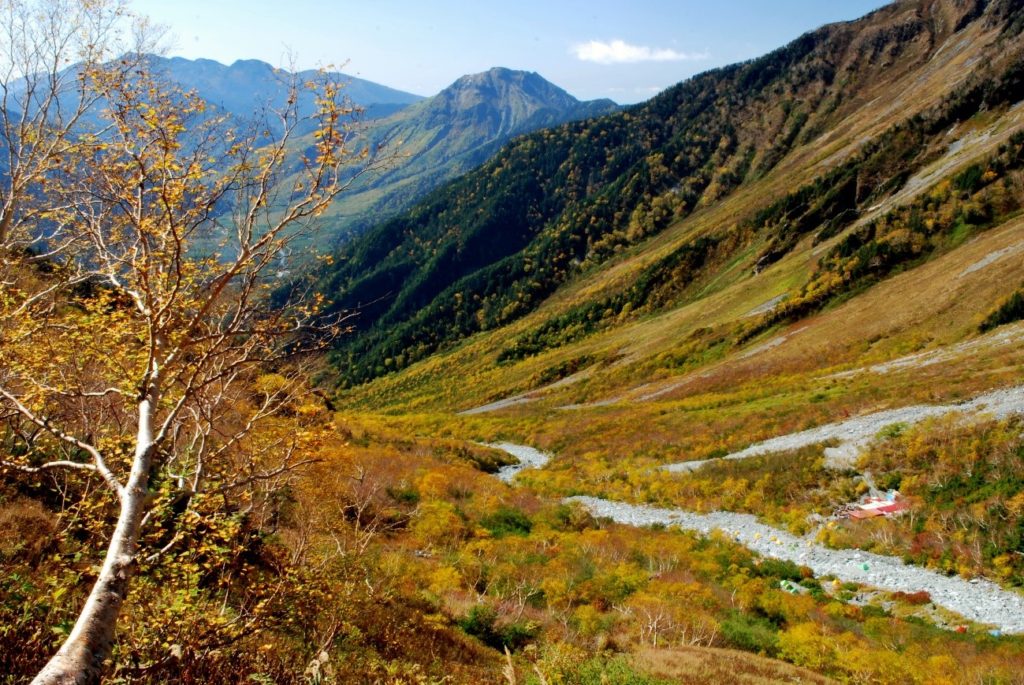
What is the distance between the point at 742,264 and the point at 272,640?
102 meters

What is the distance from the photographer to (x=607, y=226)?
7456 inches

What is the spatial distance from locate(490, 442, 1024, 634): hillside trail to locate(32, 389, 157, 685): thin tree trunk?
70.3 ft

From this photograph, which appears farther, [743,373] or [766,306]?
[766,306]

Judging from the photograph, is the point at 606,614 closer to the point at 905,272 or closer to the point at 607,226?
the point at 905,272

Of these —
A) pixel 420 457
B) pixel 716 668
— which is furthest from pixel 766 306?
pixel 716 668

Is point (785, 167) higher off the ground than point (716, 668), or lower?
higher

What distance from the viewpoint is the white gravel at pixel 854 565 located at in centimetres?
1648

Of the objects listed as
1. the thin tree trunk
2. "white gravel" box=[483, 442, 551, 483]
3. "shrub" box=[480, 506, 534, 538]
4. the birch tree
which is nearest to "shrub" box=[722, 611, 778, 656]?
"shrub" box=[480, 506, 534, 538]

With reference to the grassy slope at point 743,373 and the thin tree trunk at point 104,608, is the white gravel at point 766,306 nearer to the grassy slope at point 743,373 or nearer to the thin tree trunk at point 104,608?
the grassy slope at point 743,373

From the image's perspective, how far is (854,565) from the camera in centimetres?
2080

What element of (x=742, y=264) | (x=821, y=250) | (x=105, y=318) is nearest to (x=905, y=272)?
(x=821, y=250)

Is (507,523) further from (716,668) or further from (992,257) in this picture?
(992,257)

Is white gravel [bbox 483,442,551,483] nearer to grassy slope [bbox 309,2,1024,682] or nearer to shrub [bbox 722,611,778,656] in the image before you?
grassy slope [bbox 309,2,1024,682]

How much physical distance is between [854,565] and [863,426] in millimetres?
11353
